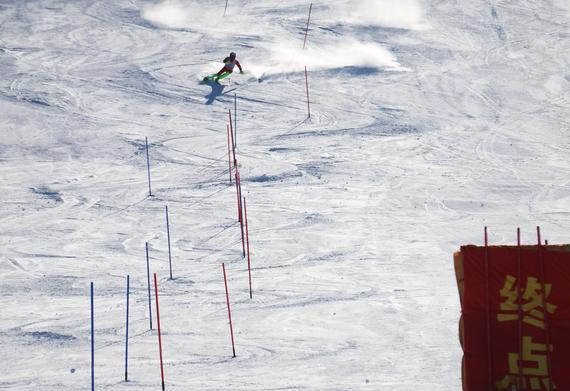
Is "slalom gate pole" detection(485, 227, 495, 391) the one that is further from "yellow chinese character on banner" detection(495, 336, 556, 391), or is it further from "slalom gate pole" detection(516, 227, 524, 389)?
"slalom gate pole" detection(516, 227, 524, 389)

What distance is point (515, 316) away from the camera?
289 inches

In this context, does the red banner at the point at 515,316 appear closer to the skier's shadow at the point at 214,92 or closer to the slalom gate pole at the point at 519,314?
the slalom gate pole at the point at 519,314

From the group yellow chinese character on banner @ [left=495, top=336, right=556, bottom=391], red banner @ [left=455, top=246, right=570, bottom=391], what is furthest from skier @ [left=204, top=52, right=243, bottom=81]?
yellow chinese character on banner @ [left=495, top=336, right=556, bottom=391]

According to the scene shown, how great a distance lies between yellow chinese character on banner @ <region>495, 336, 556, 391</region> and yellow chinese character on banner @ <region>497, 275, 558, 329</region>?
0.57ft

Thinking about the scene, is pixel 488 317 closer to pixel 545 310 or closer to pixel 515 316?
pixel 515 316

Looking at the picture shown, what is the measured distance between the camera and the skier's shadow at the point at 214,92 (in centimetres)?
2066

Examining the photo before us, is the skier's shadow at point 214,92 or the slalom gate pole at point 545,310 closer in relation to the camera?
the slalom gate pole at point 545,310

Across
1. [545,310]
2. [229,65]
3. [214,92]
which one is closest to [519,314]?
[545,310]

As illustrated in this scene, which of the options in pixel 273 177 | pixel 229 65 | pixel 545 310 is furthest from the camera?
pixel 229 65

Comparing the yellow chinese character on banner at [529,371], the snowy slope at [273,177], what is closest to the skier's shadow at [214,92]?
the snowy slope at [273,177]

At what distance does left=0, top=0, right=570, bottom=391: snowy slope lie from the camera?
411 inches

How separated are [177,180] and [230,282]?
4.87m

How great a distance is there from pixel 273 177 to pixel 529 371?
1019cm

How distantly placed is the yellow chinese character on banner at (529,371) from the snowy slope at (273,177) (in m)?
1.79
